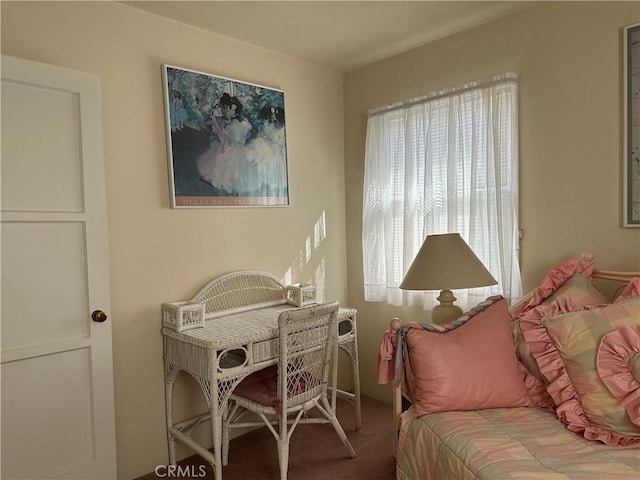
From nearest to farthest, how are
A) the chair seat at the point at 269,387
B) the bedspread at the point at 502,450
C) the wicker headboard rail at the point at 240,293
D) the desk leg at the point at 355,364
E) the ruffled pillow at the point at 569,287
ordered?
1. the bedspread at the point at 502,450
2. the ruffled pillow at the point at 569,287
3. the chair seat at the point at 269,387
4. the wicker headboard rail at the point at 240,293
5. the desk leg at the point at 355,364

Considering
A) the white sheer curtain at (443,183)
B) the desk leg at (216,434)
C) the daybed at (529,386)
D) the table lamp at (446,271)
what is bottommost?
the desk leg at (216,434)

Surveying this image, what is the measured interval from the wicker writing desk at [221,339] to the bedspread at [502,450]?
802 mm

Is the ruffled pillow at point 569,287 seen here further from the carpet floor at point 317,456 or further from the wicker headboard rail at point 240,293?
the wicker headboard rail at point 240,293

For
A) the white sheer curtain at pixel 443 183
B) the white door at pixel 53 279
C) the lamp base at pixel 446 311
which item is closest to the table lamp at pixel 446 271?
the lamp base at pixel 446 311

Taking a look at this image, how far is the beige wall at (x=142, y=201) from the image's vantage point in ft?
7.68

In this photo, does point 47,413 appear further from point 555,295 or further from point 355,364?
point 555,295

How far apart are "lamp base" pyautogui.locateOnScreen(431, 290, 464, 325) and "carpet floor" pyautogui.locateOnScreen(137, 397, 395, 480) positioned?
839 mm

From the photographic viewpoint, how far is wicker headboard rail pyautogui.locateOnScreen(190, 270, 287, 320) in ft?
9.17

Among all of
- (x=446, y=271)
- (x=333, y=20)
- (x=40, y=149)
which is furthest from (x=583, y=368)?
(x=40, y=149)

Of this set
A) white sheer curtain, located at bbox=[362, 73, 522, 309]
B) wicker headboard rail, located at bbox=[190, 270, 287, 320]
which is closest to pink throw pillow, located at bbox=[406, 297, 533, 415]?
white sheer curtain, located at bbox=[362, 73, 522, 309]

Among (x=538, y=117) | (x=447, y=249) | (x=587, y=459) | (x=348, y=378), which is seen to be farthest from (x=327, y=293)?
(x=587, y=459)

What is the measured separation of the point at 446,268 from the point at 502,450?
0.92 m

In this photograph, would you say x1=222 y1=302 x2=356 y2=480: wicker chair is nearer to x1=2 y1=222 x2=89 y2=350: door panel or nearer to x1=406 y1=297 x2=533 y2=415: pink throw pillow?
x1=406 y1=297 x2=533 y2=415: pink throw pillow

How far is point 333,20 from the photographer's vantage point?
274cm
